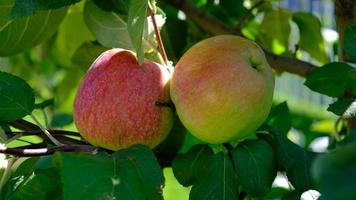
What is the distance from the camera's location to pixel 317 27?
1688 mm

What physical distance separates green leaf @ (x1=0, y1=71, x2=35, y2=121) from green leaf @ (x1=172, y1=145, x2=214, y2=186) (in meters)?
0.24

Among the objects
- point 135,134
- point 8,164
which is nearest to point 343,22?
point 135,134

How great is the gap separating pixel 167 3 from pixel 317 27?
391mm

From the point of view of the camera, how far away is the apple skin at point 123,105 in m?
0.98

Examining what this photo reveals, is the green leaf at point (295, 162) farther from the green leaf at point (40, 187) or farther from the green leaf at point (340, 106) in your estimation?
the green leaf at point (40, 187)

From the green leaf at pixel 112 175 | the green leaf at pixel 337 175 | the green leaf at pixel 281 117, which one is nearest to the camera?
the green leaf at pixel 337 175

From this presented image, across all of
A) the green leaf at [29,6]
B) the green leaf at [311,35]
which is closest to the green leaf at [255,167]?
the green leaf at [29,6]

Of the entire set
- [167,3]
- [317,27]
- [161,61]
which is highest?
[161,61]

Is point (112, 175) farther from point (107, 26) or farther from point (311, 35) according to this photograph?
point (311, 35)

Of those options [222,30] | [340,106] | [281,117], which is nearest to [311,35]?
[222,30]

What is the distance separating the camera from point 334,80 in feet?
3.33

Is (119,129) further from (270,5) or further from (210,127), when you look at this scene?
(270,5)

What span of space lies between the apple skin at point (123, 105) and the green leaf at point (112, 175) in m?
0.09

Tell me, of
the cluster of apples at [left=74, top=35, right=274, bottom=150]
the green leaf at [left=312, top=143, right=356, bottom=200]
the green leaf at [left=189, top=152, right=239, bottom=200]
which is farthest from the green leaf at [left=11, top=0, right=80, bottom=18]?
the green leaf at [left=312, top=143, right=356, bottom=200]
